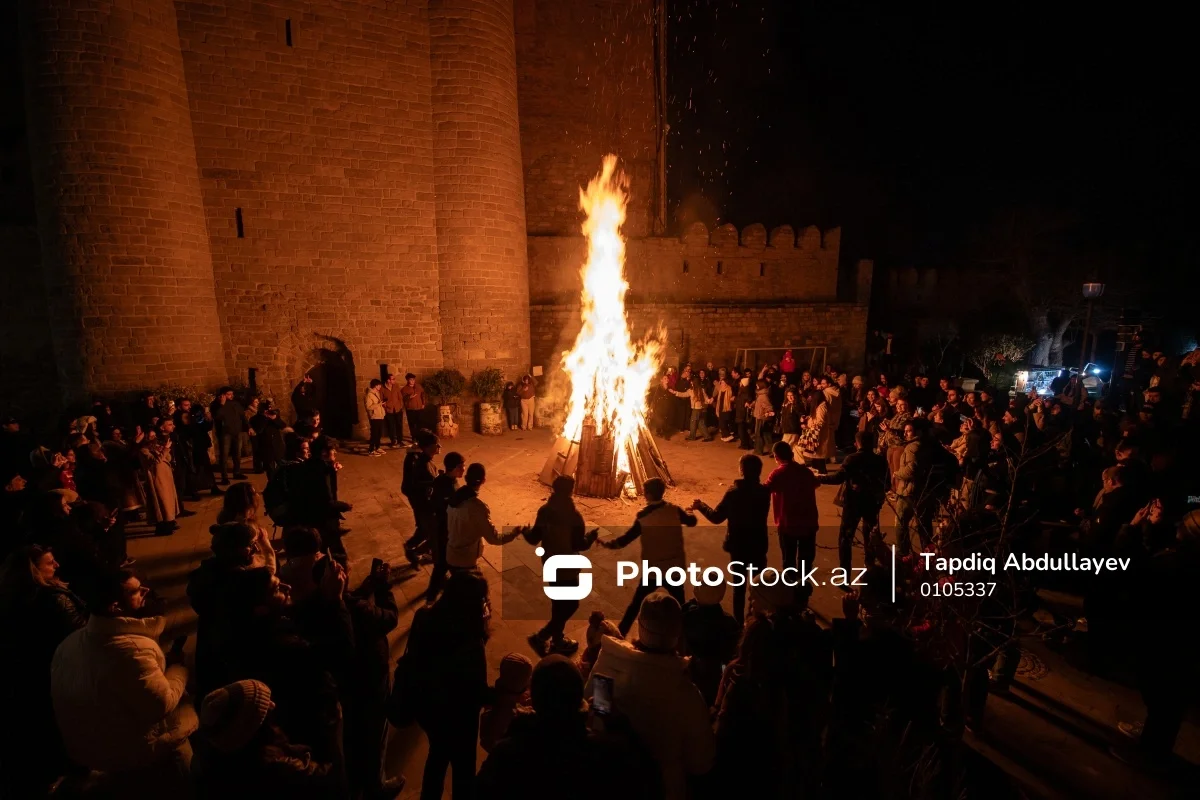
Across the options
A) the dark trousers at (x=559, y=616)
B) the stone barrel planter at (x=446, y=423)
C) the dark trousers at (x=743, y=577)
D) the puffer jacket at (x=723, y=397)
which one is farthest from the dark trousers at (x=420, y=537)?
the puffer jacket at (x=723, y=397)

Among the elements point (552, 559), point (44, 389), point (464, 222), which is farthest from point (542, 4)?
point (552, 559)

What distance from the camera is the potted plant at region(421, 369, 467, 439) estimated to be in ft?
46.8

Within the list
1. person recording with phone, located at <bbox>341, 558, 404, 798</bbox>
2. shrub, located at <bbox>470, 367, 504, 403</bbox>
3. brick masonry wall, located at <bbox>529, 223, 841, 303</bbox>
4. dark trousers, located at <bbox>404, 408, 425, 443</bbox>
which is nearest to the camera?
person recording with phone, located at <bbox>341, 558, 404, 798</bbox>

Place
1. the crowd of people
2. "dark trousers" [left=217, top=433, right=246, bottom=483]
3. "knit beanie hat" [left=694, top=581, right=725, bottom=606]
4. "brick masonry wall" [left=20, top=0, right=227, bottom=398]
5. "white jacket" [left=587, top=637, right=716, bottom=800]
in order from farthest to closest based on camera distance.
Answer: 1. "brick masonry wall" [left=20, top=0, right=227, bottom=398]
2. "dark trousers" [left=217, top=433, right=246, bottom=483]
3. "knit beanie hat" [left=694, top=581, right=725, bottom=606]
4. "white jacket" [left=587, top=637, right=716, bottom=800]
5. the crowd of people

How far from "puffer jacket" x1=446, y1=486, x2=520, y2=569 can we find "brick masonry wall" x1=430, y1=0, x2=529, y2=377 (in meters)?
10.5

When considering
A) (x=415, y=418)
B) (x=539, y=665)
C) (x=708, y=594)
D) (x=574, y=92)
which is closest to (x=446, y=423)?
(x=415, y=418)

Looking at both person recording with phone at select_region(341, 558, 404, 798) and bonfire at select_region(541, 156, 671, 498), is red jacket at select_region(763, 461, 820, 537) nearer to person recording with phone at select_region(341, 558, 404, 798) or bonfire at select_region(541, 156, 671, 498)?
person recording with phone at select_region(341, 558, 404, 798)

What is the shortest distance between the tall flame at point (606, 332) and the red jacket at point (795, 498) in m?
4.55

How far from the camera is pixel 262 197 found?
13211 mm

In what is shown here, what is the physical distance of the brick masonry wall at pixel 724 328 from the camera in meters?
17.3

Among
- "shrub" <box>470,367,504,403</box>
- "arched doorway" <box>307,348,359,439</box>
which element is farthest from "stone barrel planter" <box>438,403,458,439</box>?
"arched doorway" <box>307,348,359,439</box>

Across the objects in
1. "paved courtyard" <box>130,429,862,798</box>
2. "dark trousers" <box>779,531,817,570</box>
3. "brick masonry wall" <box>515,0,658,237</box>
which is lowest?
"paved courtyard" <box>130,429,862,798</box>

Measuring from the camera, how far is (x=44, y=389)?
1283 cm

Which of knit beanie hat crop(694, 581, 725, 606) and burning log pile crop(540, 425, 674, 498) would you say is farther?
burning log pile crop(540, 425, 674, 498)
